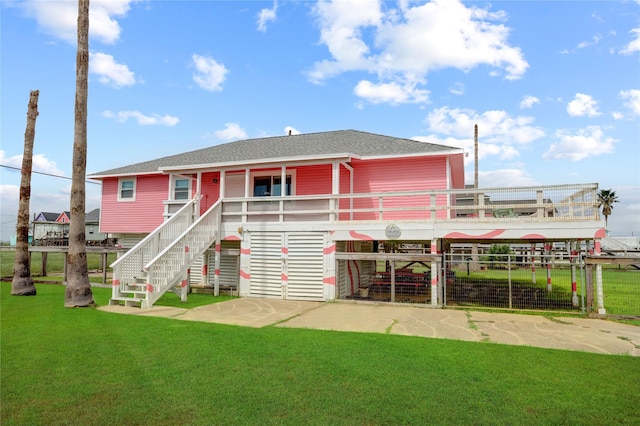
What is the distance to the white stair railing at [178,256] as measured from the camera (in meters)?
11.3

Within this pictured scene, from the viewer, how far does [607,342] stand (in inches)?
303

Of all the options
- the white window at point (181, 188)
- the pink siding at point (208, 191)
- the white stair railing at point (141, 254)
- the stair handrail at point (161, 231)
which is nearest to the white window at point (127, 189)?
the white window at point (181, 188)

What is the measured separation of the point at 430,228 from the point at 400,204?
95.6 inches

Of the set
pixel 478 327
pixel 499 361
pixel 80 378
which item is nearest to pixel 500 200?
pixel 478 327

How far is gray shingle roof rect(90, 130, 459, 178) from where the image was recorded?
14992 mm

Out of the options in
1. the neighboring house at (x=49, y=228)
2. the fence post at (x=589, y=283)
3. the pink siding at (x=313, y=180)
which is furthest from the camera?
the neighboring house at (x=49, y=228)

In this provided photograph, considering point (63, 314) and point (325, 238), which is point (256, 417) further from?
point (325, 238)

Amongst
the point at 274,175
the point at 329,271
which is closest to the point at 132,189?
the point at 274,175

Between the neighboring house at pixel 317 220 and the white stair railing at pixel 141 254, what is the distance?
0.03 m

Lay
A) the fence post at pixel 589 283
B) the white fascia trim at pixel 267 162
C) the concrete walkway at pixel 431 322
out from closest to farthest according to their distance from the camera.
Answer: the concrete walkway at pixel 431 322 < the fence post at pixel 589 283 < the white fascia trim at pixel 267 162

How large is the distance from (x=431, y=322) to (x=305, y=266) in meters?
5.27

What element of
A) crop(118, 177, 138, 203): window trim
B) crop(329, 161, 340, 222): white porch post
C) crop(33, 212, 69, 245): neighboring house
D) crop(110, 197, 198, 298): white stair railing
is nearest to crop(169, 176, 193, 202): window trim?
crop(110, 197, 198, 298): white stair railing

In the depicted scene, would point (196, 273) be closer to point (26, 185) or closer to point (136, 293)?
point (136, 293)

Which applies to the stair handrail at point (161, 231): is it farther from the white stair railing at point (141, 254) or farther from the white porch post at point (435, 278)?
the white porch post at point (435, 278)
